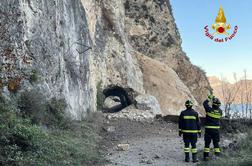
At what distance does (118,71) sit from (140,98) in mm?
4158

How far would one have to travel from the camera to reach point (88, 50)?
1028 inches

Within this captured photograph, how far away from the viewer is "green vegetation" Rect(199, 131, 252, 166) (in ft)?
31.5

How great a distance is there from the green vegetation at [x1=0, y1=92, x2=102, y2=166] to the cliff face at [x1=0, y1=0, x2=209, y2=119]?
84 centimetres

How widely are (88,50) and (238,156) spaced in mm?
16127

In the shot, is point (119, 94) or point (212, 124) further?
point (119, 94)

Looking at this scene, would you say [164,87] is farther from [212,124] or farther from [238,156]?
[238,156]

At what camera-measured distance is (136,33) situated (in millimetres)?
47875

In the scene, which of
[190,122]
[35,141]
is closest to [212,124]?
[190,122]

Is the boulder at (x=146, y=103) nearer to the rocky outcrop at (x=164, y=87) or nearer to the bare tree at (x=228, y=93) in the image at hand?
the rocky outcrop at (x=164, y=87)

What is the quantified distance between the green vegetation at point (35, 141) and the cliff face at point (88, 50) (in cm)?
84

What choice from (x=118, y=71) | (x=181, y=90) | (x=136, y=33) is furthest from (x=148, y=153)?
(x=136, y=33)

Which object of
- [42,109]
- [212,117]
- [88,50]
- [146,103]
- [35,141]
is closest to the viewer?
[35,141]

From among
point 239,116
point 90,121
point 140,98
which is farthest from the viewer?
point 140,98

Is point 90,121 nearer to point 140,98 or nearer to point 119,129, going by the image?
point 119,129
